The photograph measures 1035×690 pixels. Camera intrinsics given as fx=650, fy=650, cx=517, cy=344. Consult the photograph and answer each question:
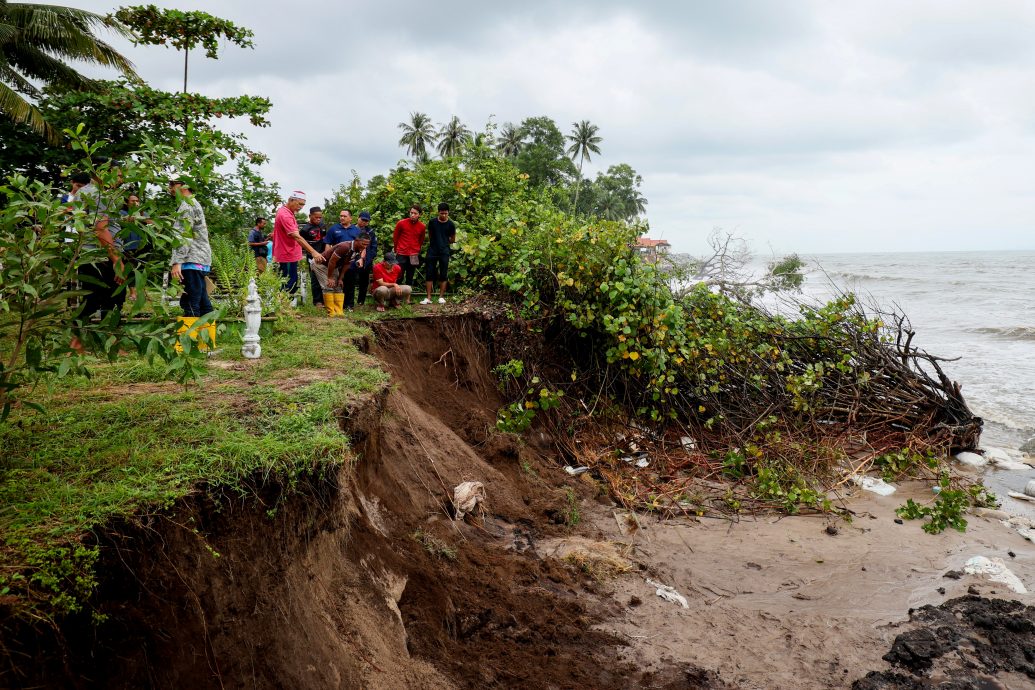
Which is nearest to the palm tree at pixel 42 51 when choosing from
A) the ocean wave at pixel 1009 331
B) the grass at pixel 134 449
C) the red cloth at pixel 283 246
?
the red cloth at pixel 283 246

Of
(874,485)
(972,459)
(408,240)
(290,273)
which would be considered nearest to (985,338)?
(972,459)

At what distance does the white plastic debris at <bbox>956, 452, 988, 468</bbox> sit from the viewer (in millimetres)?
9219

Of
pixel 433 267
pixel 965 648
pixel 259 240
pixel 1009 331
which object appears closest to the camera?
pixel 965 648

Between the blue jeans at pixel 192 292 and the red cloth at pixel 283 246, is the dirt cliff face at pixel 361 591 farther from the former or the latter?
the red cloth at pixel 283 246

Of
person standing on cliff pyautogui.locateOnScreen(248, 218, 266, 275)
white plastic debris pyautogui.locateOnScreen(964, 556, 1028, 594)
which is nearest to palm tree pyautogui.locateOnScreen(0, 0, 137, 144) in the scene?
person standing on cliff pyautogui.locateOnScreen(248, 218, 266, 275)

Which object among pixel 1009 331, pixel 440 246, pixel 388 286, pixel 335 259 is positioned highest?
pixel 440 246

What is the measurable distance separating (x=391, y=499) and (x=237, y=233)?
33.1 feet

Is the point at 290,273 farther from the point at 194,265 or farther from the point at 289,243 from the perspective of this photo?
the point at 194,265

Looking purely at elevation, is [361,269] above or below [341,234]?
below

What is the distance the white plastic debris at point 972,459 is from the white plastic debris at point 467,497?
288 inches

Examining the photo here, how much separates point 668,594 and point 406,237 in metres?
7.08

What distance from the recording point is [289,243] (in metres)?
9.23

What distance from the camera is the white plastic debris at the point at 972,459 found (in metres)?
9.22

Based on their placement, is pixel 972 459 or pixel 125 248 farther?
pixel 972 459
